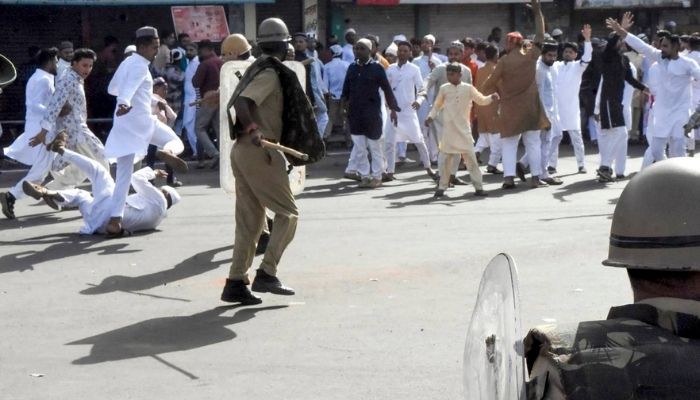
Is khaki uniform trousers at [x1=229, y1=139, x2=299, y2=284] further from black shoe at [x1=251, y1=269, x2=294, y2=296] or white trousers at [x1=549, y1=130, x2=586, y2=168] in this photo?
white trousers at [x1=549, y1=130, x2=586, y2=168]

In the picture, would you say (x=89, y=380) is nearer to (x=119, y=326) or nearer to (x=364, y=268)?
(x=119, y=326)

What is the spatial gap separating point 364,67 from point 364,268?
623cm

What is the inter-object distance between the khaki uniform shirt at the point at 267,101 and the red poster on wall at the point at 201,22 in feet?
39.6

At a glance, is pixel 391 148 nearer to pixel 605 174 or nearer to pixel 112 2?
pixel 605 174

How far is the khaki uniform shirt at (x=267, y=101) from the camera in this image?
7.71 m

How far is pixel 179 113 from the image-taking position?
18688 mm

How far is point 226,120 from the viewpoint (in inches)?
388

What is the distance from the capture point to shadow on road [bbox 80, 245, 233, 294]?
862cm

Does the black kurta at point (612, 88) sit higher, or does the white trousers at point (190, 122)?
the black kurta at point (612, 88)

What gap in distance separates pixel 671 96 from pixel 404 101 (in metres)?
3.55

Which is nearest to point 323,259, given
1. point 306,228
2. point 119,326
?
point 306,228

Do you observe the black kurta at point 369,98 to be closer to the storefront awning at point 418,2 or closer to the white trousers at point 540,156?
the white trousers at point 540,156

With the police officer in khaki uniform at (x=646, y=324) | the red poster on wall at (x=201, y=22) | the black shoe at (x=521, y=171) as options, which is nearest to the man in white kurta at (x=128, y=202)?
the black shoe at (x=521, y=171)

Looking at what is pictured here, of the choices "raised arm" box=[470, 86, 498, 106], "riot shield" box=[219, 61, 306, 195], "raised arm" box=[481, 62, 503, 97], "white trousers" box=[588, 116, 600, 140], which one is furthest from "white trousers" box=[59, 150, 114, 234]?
"white trousers" box=[588, 116, 600, 140]
